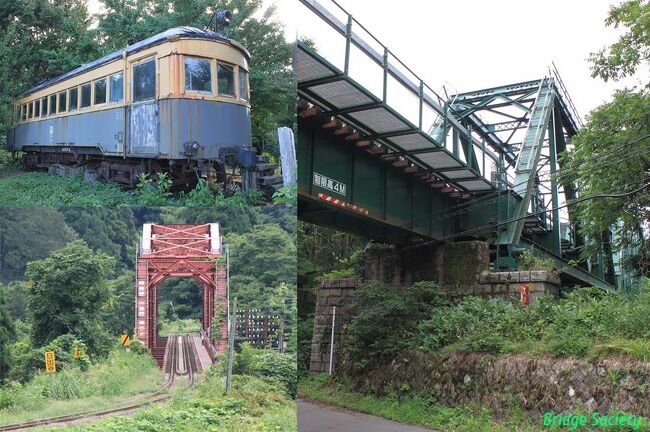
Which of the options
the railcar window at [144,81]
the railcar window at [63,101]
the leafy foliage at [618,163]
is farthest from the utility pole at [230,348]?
the leafy foliage at [618,163]

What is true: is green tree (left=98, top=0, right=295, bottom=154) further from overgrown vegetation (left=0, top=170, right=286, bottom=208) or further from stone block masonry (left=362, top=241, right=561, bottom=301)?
stone block masonry (left=362, top=241, right=561, bottom=301)

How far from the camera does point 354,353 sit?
17047 millimetres

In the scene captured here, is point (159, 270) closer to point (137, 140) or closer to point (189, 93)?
point (137, 140)

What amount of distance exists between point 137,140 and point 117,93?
0.55 metres

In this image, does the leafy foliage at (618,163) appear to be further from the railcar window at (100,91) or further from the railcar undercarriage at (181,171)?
the railcar window at (100,91)

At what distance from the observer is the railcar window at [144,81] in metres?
6.78

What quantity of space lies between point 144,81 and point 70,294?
7.62 ft

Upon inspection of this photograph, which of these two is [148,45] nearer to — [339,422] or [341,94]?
[341,94]

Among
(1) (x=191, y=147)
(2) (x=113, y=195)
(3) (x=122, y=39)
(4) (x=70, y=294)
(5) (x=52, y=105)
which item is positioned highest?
(3) (x=122, y=39)

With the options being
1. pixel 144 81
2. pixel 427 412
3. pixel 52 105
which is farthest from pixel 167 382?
pixel 427 412

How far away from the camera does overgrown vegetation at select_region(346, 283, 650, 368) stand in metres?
11.6

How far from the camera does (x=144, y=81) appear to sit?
6.80 meters

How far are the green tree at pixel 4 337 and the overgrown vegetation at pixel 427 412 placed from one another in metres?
8.52

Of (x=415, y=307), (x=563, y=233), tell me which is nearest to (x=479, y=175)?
(x=415, y=307)
